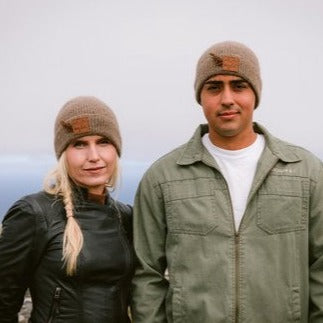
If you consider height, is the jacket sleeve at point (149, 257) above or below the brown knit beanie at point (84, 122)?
below

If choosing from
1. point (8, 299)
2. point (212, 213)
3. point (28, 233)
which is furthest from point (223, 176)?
point (8, 299)

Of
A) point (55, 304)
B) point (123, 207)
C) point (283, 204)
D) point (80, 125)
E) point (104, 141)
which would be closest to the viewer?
point (55, 304)

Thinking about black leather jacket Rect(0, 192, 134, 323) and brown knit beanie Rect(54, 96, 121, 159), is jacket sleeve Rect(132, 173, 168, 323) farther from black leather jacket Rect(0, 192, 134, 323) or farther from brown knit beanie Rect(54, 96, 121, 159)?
brown knit beanie Rect(54, 96, 121, 159)

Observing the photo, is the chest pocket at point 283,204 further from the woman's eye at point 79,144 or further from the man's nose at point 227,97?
the woman's eye at point 79,144

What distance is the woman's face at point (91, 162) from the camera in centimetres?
457

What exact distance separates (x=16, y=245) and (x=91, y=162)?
2.75 ft

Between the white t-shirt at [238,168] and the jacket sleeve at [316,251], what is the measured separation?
50 centimetres

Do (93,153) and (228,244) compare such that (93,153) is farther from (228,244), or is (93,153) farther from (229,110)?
(228,244)

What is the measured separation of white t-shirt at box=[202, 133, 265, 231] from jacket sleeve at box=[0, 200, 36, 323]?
58.9 inches

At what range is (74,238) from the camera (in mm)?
4254

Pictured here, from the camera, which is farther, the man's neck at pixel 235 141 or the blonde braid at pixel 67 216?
the man's neck at pixel 235 141

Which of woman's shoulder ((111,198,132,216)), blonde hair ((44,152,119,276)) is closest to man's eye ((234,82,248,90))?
blonde hair ((44,152,119,276))

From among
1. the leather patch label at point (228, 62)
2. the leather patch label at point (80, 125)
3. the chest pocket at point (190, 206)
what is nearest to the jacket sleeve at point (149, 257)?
the chest pocket at point (190, 206)

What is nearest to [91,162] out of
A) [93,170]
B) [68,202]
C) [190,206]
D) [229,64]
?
[93,170]
